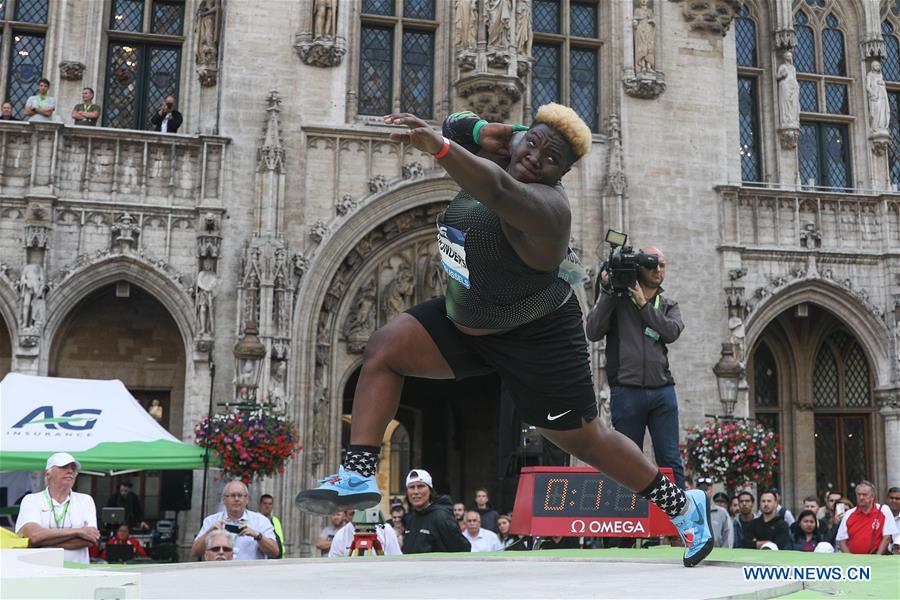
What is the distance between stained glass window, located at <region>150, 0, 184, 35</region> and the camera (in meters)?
16.7

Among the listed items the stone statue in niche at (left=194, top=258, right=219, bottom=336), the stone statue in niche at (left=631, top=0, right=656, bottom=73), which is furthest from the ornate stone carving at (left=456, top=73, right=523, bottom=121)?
the stone statue in niche at (left=194, top=258, right=219, bottom=336)

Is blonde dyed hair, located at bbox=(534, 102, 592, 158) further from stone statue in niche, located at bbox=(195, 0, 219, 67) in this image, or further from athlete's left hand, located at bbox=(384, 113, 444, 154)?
stone statue in niche, located at bbox=(195, 0, 219, 67)

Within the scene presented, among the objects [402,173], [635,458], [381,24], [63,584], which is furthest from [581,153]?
[381,24]

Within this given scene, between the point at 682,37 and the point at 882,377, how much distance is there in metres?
6.57

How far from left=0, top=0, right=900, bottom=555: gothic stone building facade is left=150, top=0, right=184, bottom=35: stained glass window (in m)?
0.03

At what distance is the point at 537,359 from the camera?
13.3 ft

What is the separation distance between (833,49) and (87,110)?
13.2 m

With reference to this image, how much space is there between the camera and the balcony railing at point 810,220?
16828 mm

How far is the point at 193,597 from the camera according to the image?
334cm

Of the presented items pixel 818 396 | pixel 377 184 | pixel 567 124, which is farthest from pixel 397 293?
pixel 567 124

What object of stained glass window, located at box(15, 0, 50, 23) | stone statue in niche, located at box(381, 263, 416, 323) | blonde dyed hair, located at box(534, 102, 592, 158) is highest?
stained glass window, located at box(15, 0, 50, 23)

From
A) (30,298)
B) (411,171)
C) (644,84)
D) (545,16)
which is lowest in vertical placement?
(30,298)

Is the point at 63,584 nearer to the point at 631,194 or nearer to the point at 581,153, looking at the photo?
the point at 581,153

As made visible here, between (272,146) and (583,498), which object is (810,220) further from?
(583,498)
